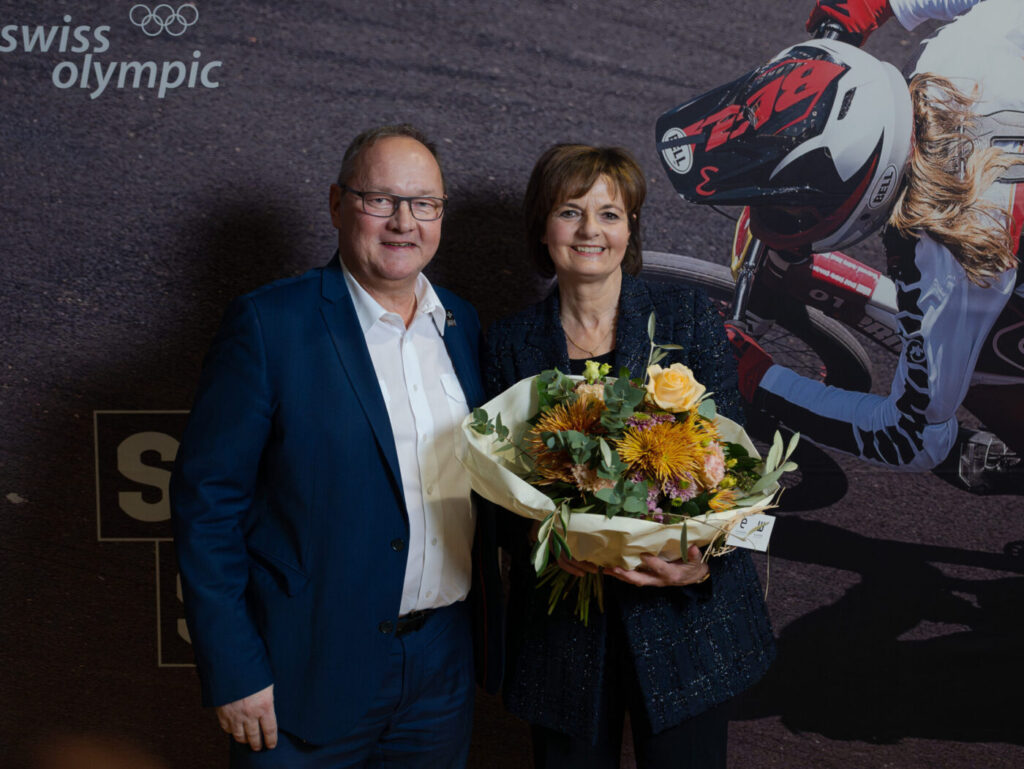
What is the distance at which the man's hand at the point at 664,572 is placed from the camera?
123 cm

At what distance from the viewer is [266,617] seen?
1.32 meters

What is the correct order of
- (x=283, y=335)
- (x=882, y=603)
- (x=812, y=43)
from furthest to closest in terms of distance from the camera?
(x=882, y=603) < (x=812, y=43) < (x=283, y=335)

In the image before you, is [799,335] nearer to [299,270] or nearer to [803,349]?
[803,349]

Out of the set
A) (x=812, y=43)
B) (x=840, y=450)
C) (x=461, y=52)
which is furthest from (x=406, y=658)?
(x=812, y=43)

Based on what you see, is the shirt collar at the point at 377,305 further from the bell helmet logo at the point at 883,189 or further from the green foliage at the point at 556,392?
the bell helmet logo at the point at 883,189

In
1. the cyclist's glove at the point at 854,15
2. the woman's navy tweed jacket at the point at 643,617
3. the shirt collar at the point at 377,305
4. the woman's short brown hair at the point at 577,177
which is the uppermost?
the cyclist's glove at the point at 854,15

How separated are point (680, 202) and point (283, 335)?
1175 mm

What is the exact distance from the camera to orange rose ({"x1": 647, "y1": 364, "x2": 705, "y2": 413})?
1084 millimetres

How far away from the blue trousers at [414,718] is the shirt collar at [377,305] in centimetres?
60

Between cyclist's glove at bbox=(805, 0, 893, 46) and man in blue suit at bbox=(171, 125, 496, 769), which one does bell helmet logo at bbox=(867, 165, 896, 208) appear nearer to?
cyclist's glove at bbox=(805, 0, 893, 46)

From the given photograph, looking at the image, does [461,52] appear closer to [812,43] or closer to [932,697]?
[812,43]

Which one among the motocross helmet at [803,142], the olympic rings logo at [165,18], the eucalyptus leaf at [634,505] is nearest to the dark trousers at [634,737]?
the eucalyptus leaf at [634,505]

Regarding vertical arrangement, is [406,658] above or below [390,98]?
below

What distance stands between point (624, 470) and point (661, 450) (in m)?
0.06
